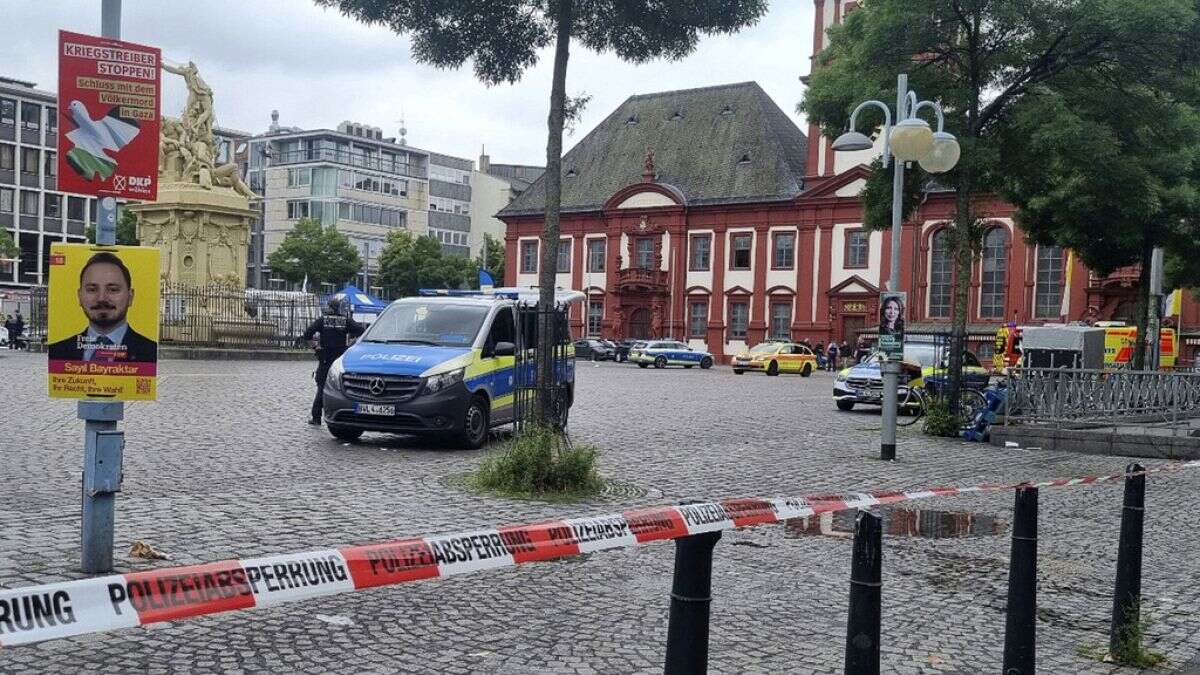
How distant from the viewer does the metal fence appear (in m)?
17.8

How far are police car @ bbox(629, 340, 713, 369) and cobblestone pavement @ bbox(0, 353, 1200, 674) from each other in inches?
1520

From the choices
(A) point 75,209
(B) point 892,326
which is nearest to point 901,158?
(B) point 892,326

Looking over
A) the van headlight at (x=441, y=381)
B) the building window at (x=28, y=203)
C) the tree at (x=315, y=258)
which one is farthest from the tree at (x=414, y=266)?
the van headlight at (x=441, y=381)

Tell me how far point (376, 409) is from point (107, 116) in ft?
26.4

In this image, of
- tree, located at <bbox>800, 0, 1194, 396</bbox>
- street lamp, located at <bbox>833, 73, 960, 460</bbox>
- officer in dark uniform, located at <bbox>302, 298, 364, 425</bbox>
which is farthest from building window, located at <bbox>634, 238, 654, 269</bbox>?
officer in dark uniform, located at <bbox>302, 298, 364, 425</bbox>

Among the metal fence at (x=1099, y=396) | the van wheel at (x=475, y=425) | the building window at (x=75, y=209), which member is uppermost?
the building window at (x=75, y=209)

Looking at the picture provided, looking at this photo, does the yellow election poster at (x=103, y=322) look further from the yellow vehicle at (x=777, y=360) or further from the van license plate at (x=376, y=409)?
the yellow vehicle at (x=777, y=360)

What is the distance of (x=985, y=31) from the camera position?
19344 mm

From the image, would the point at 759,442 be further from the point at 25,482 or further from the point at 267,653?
the point at 267,653

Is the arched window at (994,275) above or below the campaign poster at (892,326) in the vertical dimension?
above

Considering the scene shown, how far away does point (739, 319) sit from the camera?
64.8 m

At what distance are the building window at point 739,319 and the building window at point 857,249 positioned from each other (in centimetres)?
667

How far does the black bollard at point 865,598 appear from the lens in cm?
363

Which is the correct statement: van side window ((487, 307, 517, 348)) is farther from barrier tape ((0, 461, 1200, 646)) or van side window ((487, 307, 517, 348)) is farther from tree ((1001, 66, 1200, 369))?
barrier tape ((0, 461, 1200, 646))
